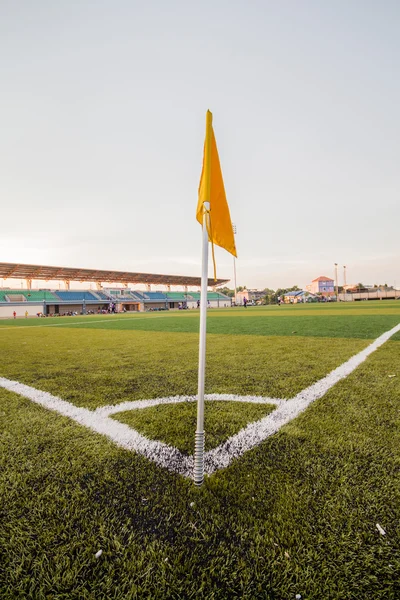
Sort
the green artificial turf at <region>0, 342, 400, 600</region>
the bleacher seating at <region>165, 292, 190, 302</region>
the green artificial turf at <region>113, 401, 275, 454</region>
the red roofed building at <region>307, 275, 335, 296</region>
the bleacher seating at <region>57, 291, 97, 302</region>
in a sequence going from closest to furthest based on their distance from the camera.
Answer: the green artificial turf at <region>0, 342, 400, 600</region> → the green artificial turf at <region>113, 401, 275, 454</region> → the bleacher seating at <region>57, 291, 97, 302</region> → the bleacher seating at <region>165, 292, 190, 302</region> → the red roofed building at <region>307, 275, 335, 296</region>

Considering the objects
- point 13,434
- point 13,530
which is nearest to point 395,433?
point 13,530

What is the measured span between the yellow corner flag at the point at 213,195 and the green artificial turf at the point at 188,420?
1.29m

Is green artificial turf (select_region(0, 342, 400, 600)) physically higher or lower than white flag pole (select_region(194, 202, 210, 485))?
lower

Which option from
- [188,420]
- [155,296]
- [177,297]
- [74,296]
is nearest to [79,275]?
[74,296]

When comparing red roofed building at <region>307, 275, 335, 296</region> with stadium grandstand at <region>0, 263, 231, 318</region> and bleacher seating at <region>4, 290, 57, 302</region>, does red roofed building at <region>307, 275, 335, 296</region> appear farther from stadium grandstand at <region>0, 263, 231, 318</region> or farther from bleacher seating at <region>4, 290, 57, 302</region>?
bleacher seating at <region>4, 290, 57, 302</region>

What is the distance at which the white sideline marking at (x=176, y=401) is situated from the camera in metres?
1.82

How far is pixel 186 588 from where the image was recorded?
1021 millimetres

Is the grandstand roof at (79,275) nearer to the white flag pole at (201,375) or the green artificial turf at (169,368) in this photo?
the green artificial turf at (169,368)

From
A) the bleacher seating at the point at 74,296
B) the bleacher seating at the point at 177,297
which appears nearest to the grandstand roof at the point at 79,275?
the bleacher seating at the point at 74,296

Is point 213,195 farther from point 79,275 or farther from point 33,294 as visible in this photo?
point 33,294

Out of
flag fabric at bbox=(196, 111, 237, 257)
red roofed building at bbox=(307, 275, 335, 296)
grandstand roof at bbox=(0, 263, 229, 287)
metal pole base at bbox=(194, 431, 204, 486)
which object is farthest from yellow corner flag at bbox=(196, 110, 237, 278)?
red roofed building at bbox=(307, 275, 335, 296)

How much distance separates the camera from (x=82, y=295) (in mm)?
A: 57438

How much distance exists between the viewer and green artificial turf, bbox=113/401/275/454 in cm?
208

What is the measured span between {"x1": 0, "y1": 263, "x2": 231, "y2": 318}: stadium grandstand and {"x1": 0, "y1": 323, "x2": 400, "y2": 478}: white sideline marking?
3735 cm
